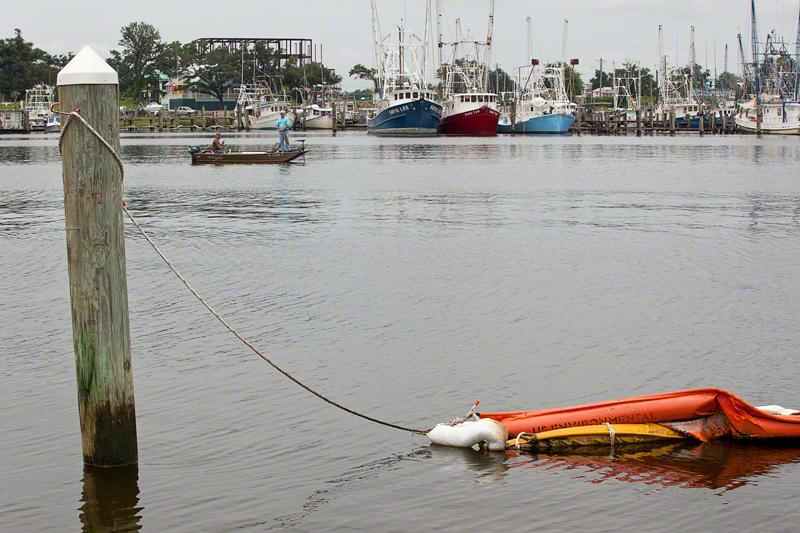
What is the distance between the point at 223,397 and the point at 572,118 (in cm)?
13127

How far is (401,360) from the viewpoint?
1634 centimetres

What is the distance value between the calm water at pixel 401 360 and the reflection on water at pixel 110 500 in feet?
0.09

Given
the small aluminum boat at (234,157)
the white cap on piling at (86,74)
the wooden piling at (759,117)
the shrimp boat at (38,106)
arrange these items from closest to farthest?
the white cap on piling at (86,74) → the small aluminum boat at (234,157) → the wooden piling at (759,117) → the shrimp boat at (38,106)

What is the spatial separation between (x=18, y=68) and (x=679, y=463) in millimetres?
185017

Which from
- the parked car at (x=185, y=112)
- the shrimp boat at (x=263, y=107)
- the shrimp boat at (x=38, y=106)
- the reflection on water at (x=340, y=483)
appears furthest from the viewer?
the parked car at (x=185, y=112)

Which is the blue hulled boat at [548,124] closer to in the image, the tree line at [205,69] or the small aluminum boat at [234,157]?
the tree line at [205,69]

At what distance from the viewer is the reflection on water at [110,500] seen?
1022cm

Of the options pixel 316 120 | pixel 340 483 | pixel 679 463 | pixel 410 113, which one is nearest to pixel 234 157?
pixel 340 483

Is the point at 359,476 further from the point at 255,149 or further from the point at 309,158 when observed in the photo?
the point at 255,149

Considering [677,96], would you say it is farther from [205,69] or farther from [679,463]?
[679,463]

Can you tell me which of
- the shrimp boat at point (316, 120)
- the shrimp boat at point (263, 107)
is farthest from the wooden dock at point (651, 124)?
the shrimp boat at point (263, 107)

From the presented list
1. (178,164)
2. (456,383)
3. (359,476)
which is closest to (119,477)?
(359,476)

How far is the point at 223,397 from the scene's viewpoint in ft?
46.5

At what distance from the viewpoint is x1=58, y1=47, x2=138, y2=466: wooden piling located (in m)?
9.80
